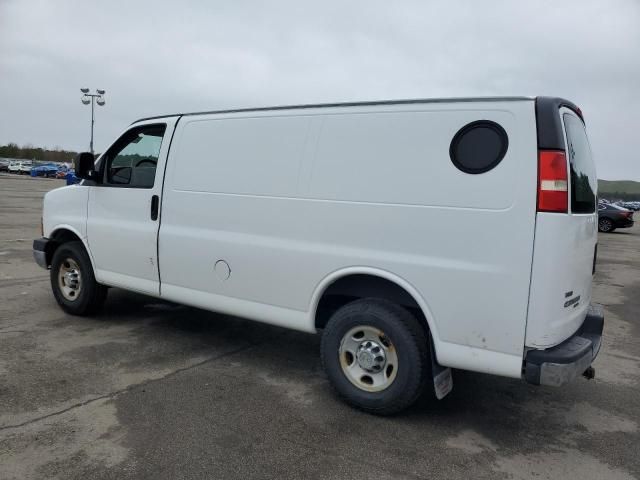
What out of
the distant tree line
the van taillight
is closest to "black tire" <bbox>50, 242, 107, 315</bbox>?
the van taillight

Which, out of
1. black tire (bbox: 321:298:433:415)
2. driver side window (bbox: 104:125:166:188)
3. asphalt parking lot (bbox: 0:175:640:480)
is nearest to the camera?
asphalt parking lot (bbox: 0:175:640:480)

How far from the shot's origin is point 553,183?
3152mm

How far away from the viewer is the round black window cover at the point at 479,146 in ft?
10.8

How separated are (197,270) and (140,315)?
6.11 ft

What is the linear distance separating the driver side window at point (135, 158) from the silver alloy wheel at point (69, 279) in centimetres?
110

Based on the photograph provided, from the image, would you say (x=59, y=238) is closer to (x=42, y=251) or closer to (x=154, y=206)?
(x=42, y=251)

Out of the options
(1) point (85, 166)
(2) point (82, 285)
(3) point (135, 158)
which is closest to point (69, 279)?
(2) point (82, 285)

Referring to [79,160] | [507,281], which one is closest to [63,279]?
[79,160]

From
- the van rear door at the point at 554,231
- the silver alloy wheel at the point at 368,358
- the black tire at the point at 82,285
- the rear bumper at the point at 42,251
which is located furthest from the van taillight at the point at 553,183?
the rear bumper at the point at 42,251

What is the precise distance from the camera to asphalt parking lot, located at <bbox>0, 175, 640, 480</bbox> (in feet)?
10.3

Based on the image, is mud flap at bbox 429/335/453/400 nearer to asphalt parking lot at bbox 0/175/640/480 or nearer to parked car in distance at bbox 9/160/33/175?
asphalt parking lot at bbox 0/175/640/480

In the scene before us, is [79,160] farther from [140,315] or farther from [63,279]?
[140,315]

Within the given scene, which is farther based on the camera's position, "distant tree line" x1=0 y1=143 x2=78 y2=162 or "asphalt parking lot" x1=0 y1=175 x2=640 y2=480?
"distant tree line" x1=0 y1=143 x2=78 y2=162

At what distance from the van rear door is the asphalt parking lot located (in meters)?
0.83
